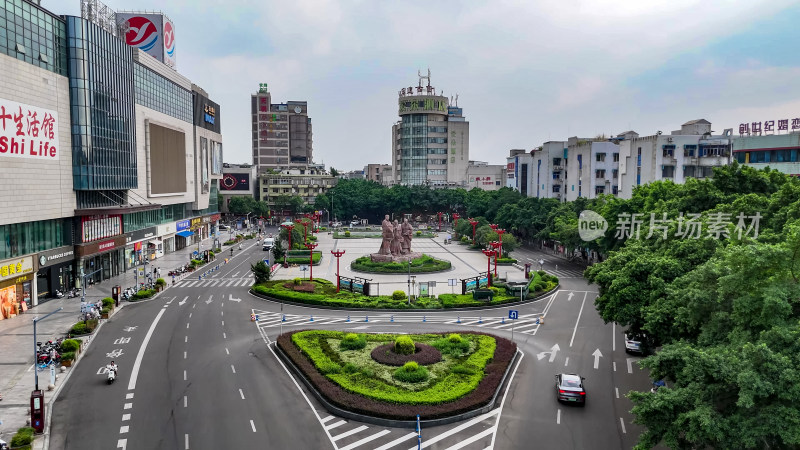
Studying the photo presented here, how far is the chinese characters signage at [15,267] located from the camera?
3997 cm

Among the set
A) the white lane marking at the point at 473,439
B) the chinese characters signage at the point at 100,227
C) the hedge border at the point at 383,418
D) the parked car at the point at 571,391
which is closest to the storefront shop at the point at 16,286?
the chinese characters signage at the point at 100,227

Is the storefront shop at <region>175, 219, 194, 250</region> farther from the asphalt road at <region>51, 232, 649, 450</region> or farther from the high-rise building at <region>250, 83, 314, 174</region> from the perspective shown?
the high-rise building at <region>250, 83, 314, 174</region>

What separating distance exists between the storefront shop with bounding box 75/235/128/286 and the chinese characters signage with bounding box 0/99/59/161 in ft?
30.6

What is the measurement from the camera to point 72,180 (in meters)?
48.4

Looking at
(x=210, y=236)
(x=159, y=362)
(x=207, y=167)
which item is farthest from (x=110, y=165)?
(x=210, y=236)

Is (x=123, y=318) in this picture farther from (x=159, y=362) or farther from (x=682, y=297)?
(x=682, y=297)

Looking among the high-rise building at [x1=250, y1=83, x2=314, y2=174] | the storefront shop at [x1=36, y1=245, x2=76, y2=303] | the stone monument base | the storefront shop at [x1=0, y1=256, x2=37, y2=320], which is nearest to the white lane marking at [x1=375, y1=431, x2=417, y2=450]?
the storefront shop at [x1=0, y1=256, x2=37, y2=320]

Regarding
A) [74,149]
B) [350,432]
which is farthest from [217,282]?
[350,432]

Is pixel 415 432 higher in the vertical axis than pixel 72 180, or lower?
lower

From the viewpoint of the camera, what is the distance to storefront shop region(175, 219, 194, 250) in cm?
8061

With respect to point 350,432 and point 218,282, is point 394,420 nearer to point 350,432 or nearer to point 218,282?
point 350,432

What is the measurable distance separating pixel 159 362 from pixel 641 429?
24.5 meters

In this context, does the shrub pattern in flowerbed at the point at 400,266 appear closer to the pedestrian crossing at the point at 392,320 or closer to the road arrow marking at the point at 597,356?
the pedestrian crossing at the point at 392,320

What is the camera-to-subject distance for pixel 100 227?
54406 millimetres
